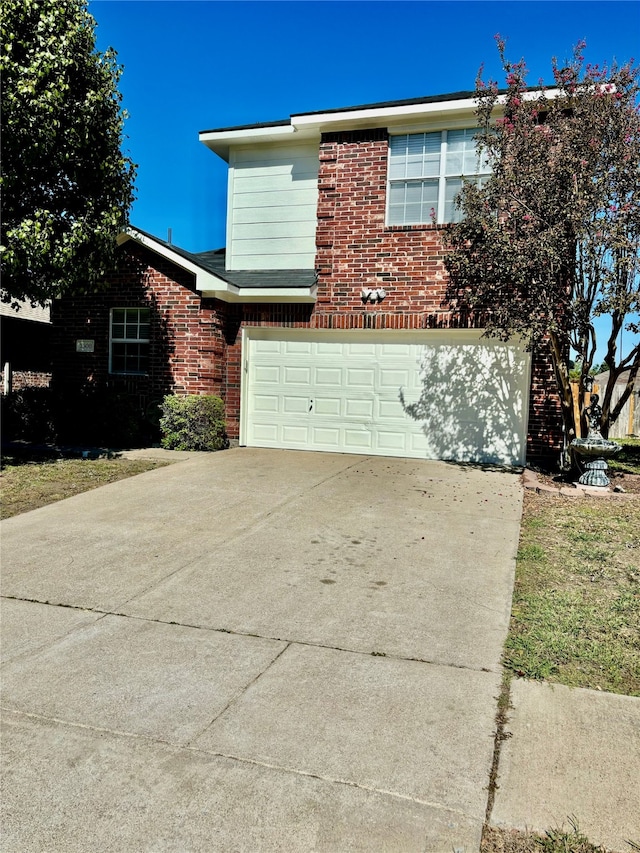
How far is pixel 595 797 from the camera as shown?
2496 millimetres

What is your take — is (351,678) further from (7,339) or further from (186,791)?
(7,339)

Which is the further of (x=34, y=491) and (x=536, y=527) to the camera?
(x=34, y=491)

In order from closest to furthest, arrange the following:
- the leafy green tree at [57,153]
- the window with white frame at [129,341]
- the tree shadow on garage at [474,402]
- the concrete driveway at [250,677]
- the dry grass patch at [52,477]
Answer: the concrete driveway at [250,677], the dry grass patch at [52,477], the leafy green tree at [57,153], the tree shadow on garage at [474,402], the window with white frame at [129,341]

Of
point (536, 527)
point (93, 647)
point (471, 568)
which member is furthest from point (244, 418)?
point (93, 647)

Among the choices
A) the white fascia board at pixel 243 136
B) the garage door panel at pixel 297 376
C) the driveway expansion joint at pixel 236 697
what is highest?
the white fascia board at pixel 243 136

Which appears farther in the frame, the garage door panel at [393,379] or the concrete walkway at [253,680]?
the garage door panel at [393,379]

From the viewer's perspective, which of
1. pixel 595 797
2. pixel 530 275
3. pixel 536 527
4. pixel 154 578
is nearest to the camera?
pixel 595 797

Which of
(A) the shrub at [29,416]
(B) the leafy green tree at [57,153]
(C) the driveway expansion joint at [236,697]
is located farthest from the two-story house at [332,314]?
(C) the driveway expansion joint at [236,697]

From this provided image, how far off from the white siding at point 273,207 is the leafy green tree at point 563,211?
351 centimetres

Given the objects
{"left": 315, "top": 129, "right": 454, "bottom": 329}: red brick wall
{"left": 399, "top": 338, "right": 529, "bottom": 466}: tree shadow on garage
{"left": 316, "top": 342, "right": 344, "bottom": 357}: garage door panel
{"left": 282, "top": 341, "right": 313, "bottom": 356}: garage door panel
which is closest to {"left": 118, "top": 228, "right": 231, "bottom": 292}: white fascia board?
{"left": 282, "top": 341, "right": 313, "bottom": 356}: garage door panel

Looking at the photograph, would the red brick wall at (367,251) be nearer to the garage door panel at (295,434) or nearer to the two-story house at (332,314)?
Answer: the two-story house at (332,314)

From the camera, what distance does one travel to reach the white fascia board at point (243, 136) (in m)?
11.8

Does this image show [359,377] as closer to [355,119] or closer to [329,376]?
[329,376]

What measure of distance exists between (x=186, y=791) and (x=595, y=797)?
1644mm
